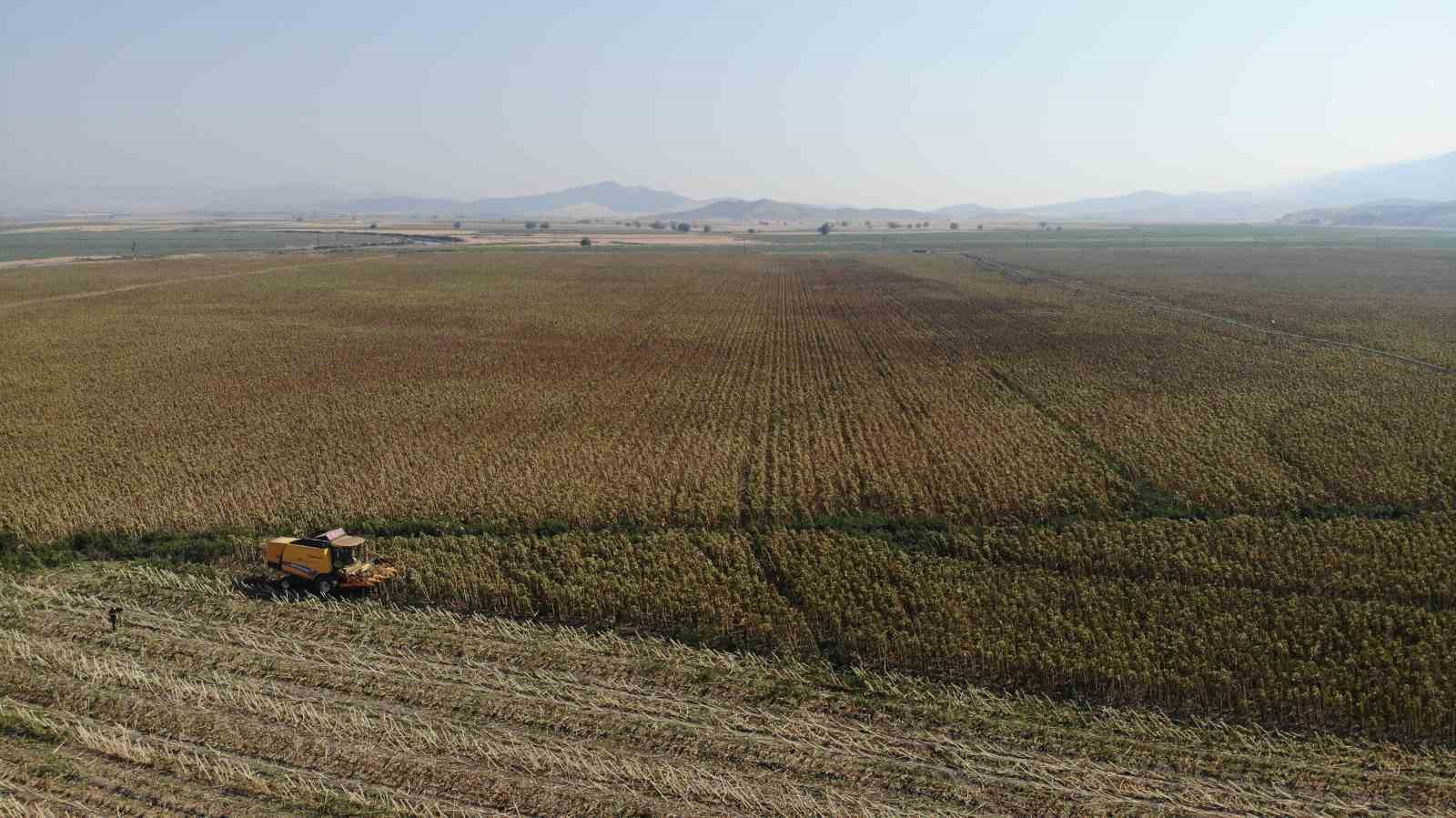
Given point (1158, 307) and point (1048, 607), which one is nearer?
point (1048, 607)

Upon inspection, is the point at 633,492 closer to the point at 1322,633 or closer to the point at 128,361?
the point at 1322,633

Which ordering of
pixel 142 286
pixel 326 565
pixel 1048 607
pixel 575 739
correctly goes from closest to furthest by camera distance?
pixel 575 739, pixel 1048 607, pixel 326 565, pixel 142 286

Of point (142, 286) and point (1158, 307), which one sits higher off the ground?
point (142, 286)

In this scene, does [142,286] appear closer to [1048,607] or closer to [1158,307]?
[1158,307]

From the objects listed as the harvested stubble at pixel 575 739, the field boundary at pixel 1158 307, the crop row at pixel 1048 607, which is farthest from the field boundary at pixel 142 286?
the field boundary at pixel 1158 307

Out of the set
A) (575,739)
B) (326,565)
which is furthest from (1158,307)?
(575,739)

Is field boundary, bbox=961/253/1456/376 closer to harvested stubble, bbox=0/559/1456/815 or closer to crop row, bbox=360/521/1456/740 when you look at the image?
crop row, bbox=360/521/1456/740
